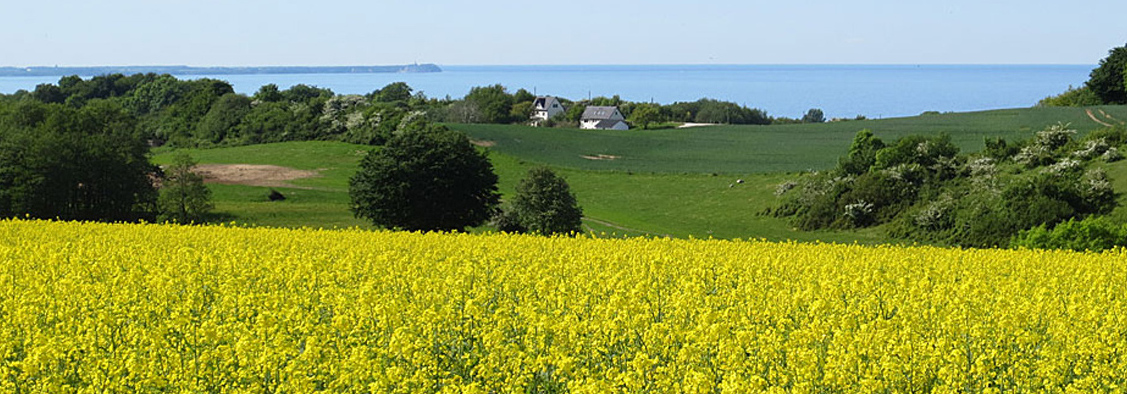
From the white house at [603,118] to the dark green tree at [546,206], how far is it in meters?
105

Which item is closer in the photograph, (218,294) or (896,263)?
(218,294)

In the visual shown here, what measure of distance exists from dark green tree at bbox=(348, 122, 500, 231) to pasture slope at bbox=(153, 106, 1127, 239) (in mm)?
4552

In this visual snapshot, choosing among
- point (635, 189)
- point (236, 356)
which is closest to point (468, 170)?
point (635, 189)

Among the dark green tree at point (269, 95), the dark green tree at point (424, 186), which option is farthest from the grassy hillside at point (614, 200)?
the dark green tree at point (269, 95)

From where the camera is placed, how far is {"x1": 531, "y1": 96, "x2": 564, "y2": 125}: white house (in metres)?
173

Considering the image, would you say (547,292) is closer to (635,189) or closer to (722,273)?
(722,273)

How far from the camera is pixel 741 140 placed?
109 m

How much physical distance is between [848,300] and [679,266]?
15.8ft

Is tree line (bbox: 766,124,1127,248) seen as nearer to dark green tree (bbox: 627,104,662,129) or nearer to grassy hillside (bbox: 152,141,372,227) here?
grassy hillside (bbox: 152,141,372,227)

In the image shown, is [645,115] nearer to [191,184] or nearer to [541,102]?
[541,102]

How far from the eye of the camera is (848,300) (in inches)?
502

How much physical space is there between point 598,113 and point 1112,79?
251ft

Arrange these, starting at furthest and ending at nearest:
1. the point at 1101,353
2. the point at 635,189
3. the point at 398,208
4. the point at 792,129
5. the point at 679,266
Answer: the point at 792,129
the point at 635,189
the point at 398,208
the point at 679,266
the point at 1101,353

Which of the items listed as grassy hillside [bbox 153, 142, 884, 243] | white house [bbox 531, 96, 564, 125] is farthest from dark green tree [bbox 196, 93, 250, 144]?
white house [bbox 531, 96, 564, 125]
